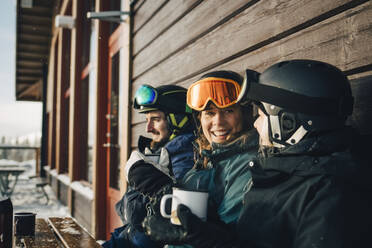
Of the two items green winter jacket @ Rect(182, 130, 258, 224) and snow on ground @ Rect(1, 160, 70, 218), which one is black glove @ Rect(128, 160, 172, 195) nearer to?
green winter jacket @ Rect(182, 130, 258, 224)

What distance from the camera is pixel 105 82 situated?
534 centimetres

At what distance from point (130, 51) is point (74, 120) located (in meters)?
3.37

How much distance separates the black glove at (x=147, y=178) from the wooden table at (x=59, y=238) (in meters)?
0.37

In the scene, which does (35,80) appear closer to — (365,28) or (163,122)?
(163,122)

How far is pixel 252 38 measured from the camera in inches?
77.5

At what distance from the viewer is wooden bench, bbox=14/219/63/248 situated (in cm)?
186

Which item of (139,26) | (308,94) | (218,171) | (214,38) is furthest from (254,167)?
(139,26)

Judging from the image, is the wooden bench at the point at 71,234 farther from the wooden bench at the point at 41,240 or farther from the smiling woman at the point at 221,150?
the smiling woman at the point at 221,150

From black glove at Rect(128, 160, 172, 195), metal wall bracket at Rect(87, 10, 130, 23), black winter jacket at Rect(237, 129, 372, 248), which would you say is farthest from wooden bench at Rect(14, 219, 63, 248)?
metal wall bracket at Rect(87, 10, 130, 23)

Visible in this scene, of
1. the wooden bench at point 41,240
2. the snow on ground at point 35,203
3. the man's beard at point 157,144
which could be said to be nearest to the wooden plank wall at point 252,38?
the man's beard at point 157,144

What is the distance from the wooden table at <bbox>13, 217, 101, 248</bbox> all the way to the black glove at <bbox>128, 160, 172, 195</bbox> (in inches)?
14.5

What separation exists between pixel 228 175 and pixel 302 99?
509 mm

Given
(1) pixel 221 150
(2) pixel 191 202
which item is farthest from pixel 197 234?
(1) pixel 221 150

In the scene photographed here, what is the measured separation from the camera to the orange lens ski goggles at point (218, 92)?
1731 mm
